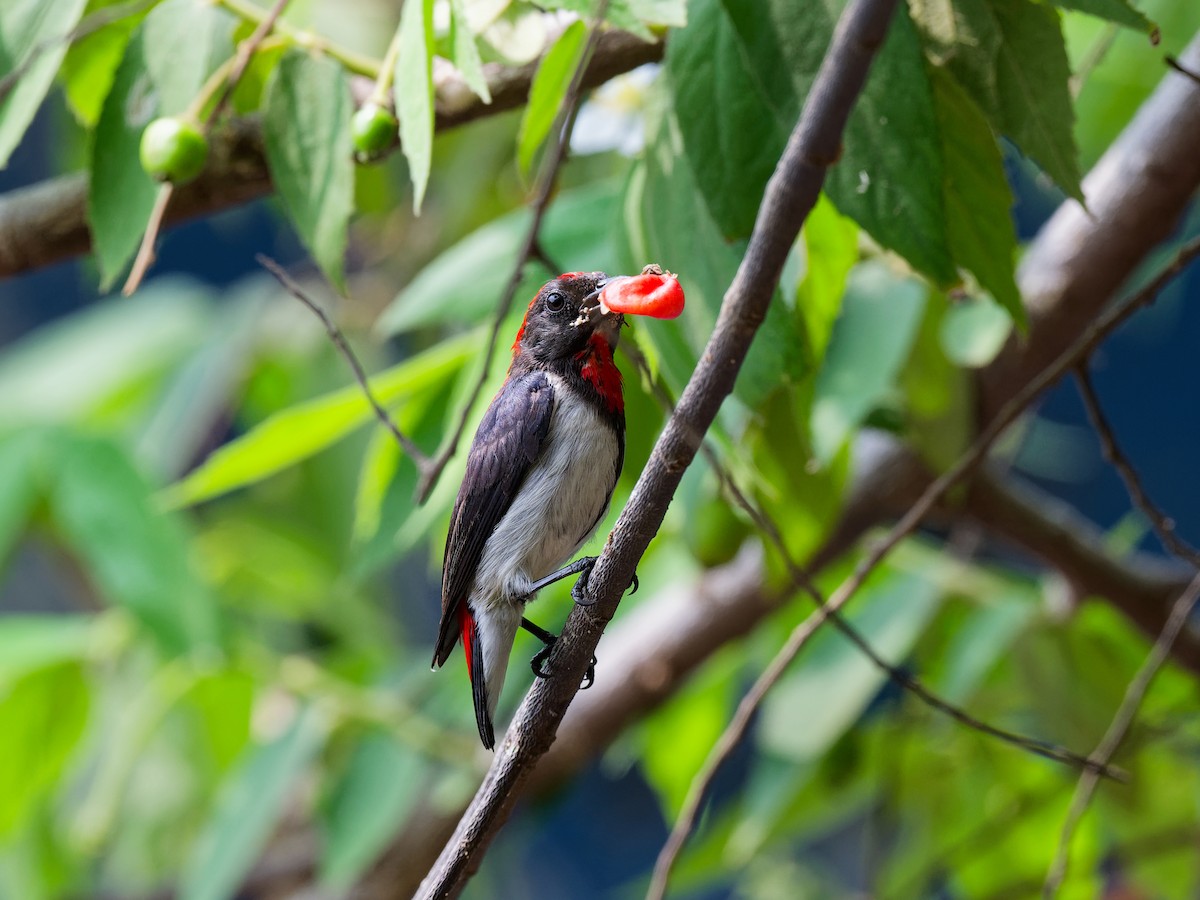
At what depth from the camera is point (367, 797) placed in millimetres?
1464

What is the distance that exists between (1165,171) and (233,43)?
824 mm

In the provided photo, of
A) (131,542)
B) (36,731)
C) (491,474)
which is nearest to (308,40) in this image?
(491,474)

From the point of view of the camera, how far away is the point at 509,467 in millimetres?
539

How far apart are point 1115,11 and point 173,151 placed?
48 centimetres

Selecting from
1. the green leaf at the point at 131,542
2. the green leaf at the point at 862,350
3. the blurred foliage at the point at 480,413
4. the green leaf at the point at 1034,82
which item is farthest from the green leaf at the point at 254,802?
the green leaf at the point at 1034,82

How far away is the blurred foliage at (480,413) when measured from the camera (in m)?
0.64

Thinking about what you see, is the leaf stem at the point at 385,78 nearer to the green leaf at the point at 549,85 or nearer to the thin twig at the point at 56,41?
the green leaf at the point at 549,85

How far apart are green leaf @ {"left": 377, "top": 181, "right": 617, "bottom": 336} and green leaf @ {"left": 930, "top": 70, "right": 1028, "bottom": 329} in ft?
1.48

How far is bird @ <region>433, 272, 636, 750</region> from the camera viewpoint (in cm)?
50

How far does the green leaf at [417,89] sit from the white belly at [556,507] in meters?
0.12

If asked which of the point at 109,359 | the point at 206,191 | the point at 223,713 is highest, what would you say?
the point at 206,191

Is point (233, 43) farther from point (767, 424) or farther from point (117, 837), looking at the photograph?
point (117, 837)

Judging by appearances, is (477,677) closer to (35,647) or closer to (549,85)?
(549,85)

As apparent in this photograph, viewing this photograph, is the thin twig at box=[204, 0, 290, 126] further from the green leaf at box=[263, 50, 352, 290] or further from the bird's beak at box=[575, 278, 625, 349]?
the bird's beak at box=[575, 278, 625, 349]
